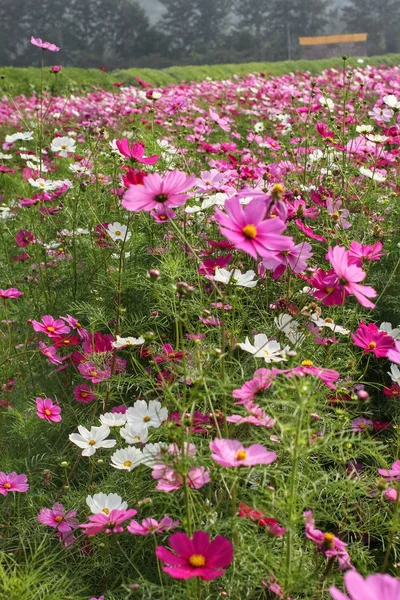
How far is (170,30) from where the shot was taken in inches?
1160

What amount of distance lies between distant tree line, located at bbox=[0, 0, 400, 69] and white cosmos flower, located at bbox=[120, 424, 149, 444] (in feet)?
79.9

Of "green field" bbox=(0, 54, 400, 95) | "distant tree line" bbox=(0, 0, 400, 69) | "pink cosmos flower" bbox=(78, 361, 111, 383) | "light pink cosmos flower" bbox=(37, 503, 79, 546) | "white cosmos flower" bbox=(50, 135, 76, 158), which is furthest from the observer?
"distant tree line" bbox=(0, 0, 400, 69)

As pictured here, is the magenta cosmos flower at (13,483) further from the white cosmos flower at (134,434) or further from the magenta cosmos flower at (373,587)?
the magenta cosmos flower at (373,587)

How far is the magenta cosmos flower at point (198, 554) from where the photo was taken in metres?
0.81

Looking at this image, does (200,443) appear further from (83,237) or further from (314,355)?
(83,237)

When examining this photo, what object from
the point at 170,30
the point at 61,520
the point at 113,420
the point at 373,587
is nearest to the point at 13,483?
the point at 61,520

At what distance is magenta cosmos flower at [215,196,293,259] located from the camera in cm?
94

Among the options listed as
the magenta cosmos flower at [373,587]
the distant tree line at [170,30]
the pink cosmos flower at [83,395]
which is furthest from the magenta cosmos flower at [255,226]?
the distant tree line at [170,30]

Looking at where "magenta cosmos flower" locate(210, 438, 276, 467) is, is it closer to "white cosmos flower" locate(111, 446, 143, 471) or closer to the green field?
"white cosmos flower" locate(111, 446, 143, 471)

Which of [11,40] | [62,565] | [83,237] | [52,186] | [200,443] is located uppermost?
[11,40]

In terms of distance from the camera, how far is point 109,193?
2.28 m

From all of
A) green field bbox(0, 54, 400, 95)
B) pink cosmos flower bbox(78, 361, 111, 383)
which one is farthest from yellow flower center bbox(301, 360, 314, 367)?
green field bbox(0, 54, 400, 95)

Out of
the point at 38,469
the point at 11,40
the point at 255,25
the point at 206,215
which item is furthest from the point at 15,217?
the point at 255,25

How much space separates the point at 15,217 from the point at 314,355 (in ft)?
5.50
